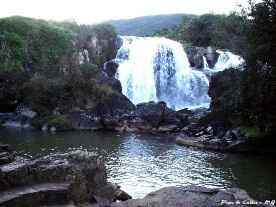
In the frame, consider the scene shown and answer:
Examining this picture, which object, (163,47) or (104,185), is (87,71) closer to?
(163,47)

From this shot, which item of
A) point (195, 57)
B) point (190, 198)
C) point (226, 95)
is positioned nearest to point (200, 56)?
point (195, 57)

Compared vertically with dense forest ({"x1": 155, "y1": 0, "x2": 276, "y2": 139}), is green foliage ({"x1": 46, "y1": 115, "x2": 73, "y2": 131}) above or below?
below

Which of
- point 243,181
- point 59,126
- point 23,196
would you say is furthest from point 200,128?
point 23,196

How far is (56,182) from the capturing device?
18281mm

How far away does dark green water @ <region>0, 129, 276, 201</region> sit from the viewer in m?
27.3

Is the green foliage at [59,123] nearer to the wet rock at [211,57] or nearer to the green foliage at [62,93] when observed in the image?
the green foliage at [62,93]

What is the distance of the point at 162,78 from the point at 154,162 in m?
30.8

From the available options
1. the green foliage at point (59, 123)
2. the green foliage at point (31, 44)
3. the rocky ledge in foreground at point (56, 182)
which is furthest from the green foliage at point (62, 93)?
the rocky ledge in foreground at point (56, 182)

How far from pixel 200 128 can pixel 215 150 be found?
652cm

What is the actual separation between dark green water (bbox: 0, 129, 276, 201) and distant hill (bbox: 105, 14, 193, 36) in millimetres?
62417

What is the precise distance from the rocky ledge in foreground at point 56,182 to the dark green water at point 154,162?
4840 millimetres

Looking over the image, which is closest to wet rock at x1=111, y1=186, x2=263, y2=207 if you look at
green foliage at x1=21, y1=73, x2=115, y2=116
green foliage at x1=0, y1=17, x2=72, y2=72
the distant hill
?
green foliage at x1=21, y1=73, x2=115, y2=116

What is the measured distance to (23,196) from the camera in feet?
54.2

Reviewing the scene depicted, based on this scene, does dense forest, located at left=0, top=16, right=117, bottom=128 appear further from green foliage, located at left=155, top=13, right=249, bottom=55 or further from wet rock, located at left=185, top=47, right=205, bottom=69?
green foliage, located at left=155, top=13, right=249, bottom=55
